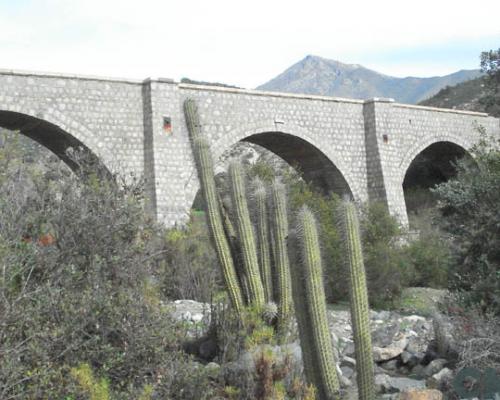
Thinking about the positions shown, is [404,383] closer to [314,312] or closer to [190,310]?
[314,312]

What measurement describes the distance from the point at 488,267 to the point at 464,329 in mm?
1285

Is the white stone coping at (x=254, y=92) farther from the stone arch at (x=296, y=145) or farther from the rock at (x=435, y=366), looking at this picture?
the rock at (x=435, y=366)

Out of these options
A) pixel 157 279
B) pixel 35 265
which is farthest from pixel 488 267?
pixel 35 265

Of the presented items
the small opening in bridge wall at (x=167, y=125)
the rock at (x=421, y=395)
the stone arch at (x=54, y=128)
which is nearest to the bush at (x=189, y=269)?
the stone arch at (x=54, y=128)

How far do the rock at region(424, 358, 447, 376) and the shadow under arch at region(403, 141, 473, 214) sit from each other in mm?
18202

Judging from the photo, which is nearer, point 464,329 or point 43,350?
point 43,350

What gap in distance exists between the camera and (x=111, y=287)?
5984mm

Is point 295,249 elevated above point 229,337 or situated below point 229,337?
above

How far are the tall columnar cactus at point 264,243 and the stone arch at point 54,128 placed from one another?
29.1 ft

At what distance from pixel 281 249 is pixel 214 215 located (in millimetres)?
858

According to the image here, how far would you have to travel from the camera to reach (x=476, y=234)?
7.75 m

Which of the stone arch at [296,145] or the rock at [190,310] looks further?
the stone arch at [296,145]

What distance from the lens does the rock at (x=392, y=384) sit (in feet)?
22.0

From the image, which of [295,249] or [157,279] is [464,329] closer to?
[295,249]
